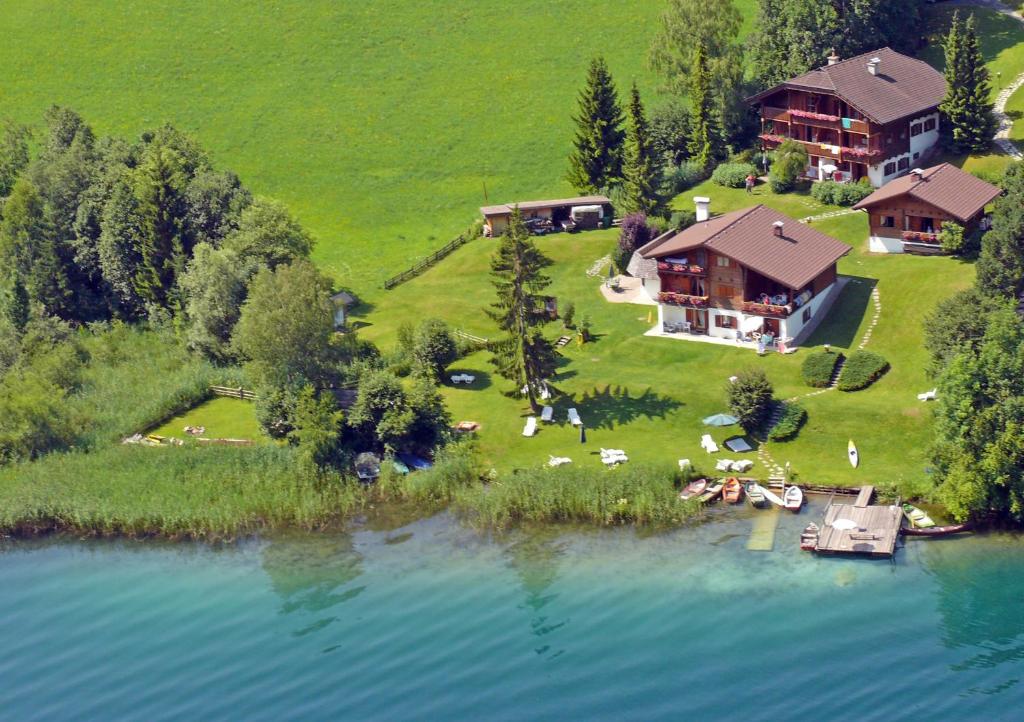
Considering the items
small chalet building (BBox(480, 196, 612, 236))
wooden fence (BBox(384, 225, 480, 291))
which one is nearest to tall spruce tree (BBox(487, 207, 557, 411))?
wooden fence (BBox(384, 225, 480, 291))

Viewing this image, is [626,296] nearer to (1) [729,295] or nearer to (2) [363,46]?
(1) [729,295]

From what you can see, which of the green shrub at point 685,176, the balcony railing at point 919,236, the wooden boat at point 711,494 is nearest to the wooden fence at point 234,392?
the wooden boat at point 711,494

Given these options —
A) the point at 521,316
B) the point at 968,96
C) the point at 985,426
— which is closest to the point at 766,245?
the point at 521,316

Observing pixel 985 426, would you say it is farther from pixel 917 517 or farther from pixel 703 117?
pixel 703 117

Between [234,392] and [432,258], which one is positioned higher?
[432,258]

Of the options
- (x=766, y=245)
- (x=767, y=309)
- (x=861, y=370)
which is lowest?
(x=861, y=370)

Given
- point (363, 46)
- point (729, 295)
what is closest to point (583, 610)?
point (729, 295)
